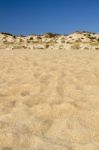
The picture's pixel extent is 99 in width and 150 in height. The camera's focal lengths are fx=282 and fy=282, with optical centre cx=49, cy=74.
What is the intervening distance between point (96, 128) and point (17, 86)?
266 centimetres

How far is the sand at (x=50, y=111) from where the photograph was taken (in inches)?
131

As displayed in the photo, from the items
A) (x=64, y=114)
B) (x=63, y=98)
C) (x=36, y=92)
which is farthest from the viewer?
(x=36, y=92)

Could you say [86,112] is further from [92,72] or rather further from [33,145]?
[92,72]

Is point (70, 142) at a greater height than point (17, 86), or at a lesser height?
lesser

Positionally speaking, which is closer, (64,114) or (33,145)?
(33,145)

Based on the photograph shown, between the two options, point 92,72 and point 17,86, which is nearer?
point 17,86

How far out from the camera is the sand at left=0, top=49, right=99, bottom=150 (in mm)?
3340

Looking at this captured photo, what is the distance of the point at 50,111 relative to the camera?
14.3 feet

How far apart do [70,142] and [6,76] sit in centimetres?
418

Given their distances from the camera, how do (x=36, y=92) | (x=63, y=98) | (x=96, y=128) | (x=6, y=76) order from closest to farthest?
(x=96, y=128) → (x=63, y=98) → (x=36, y=92) → (x=6, y=76)

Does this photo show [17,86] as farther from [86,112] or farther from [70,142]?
[70,142]

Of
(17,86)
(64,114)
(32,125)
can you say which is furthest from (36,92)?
(32,125)

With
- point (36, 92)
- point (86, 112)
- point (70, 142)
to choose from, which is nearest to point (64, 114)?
point (86, 112)

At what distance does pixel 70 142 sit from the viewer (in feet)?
10.9
